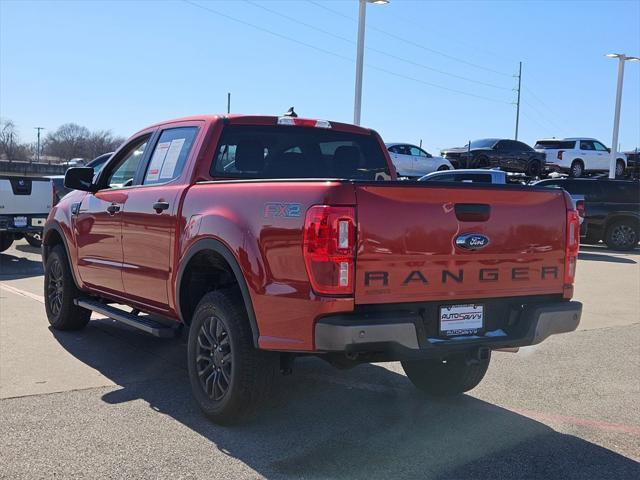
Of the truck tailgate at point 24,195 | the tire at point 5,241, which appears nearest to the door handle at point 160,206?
the truck tailgate at point 24,195

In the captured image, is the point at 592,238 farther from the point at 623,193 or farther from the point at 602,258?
the point at 602,258

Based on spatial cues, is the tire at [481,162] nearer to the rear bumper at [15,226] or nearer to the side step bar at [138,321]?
the rear bumper at [15,226]

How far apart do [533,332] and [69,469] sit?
9.19 ft

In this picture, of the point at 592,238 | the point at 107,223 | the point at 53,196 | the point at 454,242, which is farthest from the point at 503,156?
the point at 454,242

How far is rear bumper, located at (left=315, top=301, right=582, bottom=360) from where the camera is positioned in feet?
12.5

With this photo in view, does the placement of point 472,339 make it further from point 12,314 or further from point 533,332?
point 12,314

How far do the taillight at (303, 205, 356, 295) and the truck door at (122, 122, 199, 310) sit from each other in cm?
158

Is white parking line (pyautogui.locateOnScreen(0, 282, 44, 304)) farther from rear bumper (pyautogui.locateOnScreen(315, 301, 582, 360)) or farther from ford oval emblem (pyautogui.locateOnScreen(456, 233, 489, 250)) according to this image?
ford oval emblem (pyautogui.locateOnScreen(456, 233, 489, 250))

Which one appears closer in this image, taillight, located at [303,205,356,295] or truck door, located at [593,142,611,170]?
taillight, located at [303,205,356,295]

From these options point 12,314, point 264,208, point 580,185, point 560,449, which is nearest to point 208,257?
point 264,208

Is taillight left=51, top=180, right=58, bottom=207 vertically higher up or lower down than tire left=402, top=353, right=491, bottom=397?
higher up

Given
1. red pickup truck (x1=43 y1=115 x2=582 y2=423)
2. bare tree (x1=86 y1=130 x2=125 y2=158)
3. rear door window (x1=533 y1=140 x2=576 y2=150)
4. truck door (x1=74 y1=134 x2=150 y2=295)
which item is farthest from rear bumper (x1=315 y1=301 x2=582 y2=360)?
bare tree (x1=86 y1=130 x2=125 y2=158)

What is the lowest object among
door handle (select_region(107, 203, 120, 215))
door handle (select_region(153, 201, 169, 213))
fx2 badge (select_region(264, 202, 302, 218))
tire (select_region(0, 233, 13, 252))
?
tire (select_region(0, 233, 13, 252))

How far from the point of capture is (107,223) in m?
6.18
